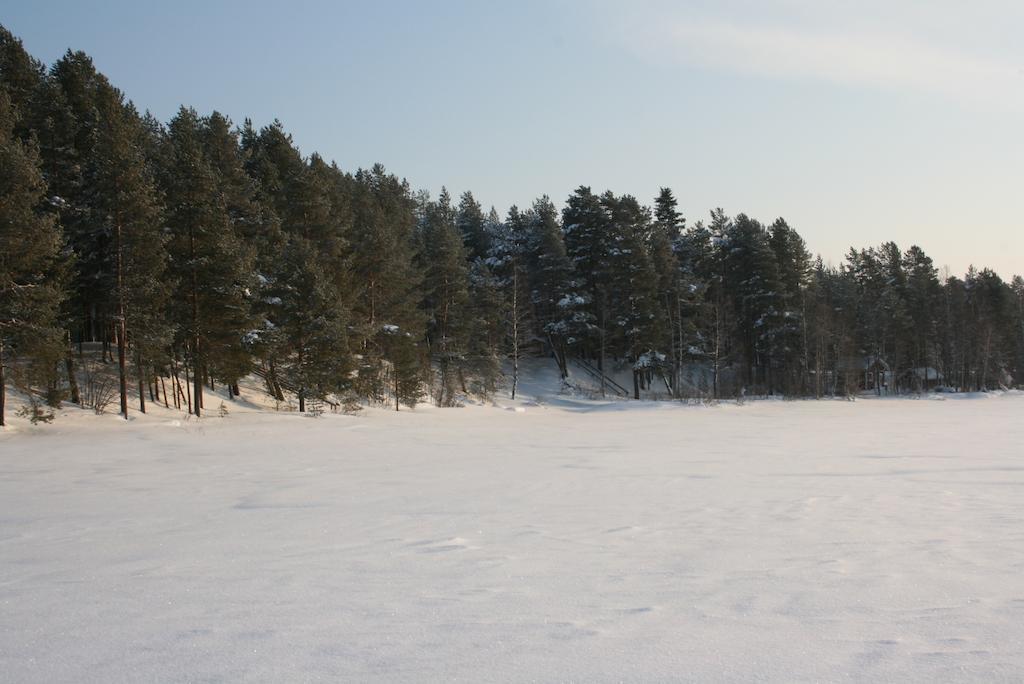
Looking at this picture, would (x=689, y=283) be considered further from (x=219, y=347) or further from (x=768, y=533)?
(x=768, y=533)

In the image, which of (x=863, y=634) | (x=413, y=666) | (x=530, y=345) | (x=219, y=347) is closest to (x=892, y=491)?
(x=863, y=634)

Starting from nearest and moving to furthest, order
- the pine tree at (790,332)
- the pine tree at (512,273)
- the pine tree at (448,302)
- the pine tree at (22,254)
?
the pine tree at (22,254) → the pine tree at (448,302) → the pine tree at (512,273) → the pine tree at (790,332)

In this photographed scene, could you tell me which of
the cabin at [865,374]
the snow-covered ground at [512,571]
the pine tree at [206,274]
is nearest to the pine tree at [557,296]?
the cabin at [865,374]

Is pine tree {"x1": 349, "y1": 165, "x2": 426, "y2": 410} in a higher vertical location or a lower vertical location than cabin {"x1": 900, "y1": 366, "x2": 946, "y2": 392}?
higher

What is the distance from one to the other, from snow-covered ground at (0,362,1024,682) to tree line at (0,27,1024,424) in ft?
39.4

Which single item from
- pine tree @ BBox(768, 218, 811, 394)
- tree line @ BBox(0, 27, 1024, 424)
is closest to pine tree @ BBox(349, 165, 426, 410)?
tree line @ BBox(0, 27, 1024, 424)

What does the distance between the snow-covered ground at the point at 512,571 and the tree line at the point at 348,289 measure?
12024mm

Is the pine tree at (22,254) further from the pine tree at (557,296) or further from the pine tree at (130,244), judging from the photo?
the pine tree at (557,296)

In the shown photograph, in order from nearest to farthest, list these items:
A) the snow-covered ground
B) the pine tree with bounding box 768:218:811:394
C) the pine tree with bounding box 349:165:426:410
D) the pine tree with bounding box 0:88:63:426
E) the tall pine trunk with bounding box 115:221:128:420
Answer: the snow-covered ground < the pine tree with bounding box 0:88:63:426 < the tall pine trunk with bounding box 115:221:128:420 < the pine tree with bounding box 349:165:426:410 < the pine tree with bounding box 768:218:811:394

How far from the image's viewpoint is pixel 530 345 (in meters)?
57.0

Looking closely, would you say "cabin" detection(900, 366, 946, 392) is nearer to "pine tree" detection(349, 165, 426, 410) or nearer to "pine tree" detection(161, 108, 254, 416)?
"pine tree" detection(349, 165, 426, 410)

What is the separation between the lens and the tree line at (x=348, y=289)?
2400 centimetres

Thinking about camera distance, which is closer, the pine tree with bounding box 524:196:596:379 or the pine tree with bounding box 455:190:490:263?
the pine tree with bounding box 524:196:596:379

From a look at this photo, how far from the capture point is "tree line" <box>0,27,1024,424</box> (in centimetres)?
2400
